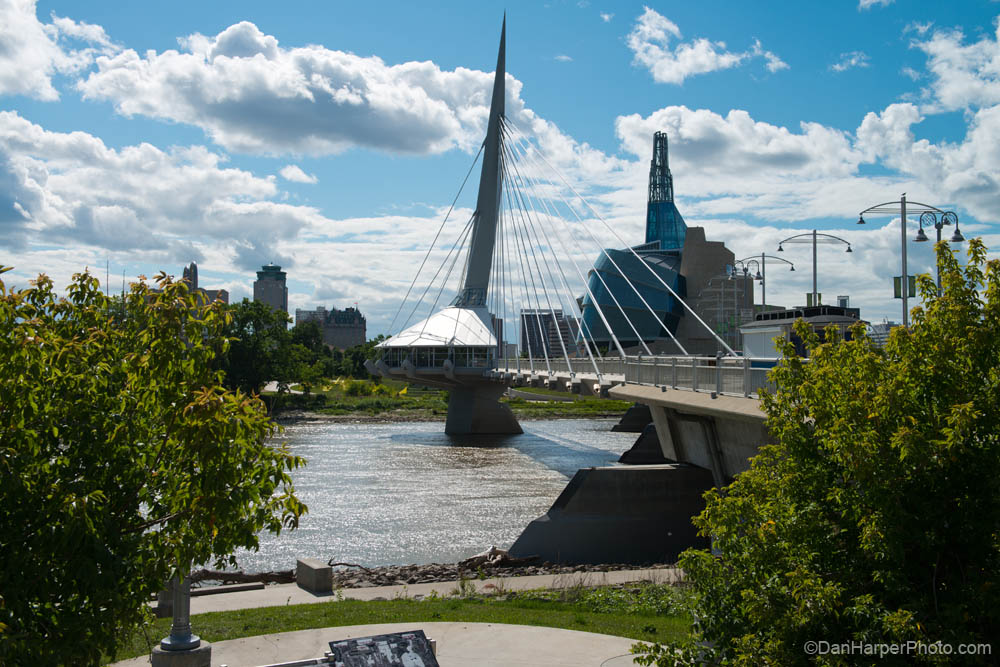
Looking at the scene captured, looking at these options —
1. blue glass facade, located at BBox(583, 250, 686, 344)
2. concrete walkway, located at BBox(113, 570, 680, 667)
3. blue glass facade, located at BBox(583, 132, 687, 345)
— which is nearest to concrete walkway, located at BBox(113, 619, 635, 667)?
concrete walkway, located at BBox(113, 570, 680, 667)

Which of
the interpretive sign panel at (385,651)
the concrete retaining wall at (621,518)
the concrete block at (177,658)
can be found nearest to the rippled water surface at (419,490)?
the concrete retaining wall at (621,518)

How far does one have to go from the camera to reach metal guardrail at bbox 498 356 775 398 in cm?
1748

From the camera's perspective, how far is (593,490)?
24.1 meters

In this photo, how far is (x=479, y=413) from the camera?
61031mm

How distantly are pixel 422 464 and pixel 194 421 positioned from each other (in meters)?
38.4

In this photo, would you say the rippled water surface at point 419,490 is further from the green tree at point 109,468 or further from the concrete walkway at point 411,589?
the green tree at point 109,468

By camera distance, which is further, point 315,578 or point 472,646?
point 315,578

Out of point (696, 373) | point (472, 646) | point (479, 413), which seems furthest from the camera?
point (479, 413)

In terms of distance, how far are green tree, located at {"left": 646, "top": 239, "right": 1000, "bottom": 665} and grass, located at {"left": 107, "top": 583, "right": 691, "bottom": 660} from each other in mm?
4908

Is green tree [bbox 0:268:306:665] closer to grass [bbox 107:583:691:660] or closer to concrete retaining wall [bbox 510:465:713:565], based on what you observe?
grass [bbox 107:583:691:660]

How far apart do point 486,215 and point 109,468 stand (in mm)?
53115

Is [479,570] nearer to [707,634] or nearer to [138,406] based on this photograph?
[707,634]

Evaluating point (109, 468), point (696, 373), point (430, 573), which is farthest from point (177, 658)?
point (696, 373)

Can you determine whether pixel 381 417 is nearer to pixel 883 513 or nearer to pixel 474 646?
pixel 474 646
